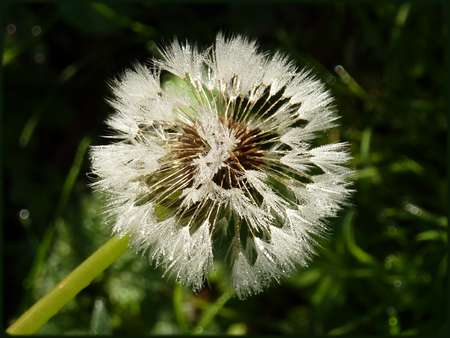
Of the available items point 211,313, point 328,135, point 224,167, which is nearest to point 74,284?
point 224,167

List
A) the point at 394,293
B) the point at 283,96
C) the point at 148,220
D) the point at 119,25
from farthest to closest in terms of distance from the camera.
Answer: the point at 119,25
the point at 394,293
the point at 283,96
the point at 148,220

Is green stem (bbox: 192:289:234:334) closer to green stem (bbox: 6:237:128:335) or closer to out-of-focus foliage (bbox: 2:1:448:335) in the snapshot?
out-of-focus foliage (bbox: 2:1:448:335)

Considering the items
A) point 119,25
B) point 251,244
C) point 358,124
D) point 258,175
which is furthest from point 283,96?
point 119,25

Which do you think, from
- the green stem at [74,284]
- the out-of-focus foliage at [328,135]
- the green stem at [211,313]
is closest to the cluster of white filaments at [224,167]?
the green stem at [74,284]

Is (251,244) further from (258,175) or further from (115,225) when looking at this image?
(115,225)

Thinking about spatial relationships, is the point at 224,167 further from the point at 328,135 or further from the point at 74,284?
the point at 328,135

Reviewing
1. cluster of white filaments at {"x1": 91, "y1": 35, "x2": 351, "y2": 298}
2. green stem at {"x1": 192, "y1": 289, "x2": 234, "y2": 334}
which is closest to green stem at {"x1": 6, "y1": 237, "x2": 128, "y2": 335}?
cluster of white filaments at {"x1": 91, "y1": 35, "x2": 351, "y2": 298}
